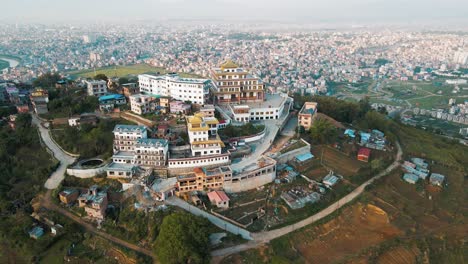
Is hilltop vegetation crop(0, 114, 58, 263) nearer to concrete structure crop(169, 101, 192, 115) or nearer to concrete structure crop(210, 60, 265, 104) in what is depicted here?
concrete structure crop(169, 101, 192, 115)

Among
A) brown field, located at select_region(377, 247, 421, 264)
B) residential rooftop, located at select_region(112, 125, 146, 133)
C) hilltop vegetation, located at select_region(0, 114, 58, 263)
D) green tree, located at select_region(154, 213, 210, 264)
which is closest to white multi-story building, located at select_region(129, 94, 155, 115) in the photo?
residential rooftop, located at select_region(112, 125, 146, 133)

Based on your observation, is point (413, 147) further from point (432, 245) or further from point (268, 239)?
point (268, 239)

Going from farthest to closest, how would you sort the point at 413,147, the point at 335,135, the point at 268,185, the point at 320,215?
the point at 413,147
the point at 335,135
the point at 268,185
the point at 320,215

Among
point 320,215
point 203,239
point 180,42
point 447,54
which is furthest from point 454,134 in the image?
point 180,42

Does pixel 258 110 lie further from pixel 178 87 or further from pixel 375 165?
pixel 375 165

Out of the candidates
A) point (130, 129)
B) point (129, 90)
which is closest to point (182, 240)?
point (130, 129)
